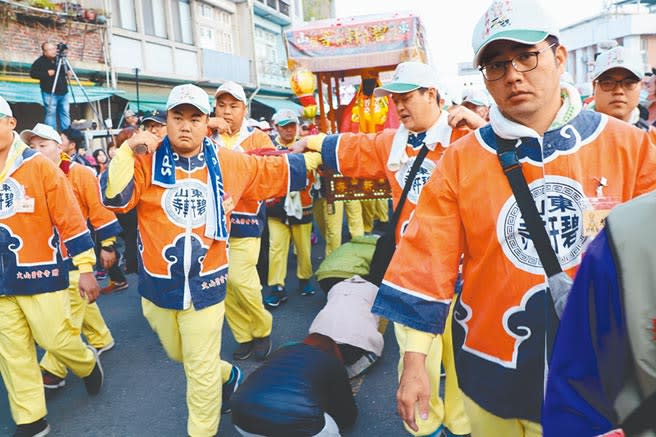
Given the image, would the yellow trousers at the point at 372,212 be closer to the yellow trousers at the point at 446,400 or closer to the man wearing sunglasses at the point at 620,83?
the man wearing sunglasses at the point at 620,83

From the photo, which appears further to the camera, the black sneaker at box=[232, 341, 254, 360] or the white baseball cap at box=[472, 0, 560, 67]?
the black sneaker at box=[232, 341, 254, 360]

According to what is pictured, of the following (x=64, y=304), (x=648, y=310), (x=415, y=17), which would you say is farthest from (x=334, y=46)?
(x=648, y=310)

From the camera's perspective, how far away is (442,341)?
10.3 ft

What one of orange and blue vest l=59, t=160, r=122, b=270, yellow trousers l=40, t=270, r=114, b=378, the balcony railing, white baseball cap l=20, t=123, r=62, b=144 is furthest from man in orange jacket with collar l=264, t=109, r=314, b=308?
the balcony railing

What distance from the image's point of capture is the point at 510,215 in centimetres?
161

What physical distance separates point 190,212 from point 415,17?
4679 mm

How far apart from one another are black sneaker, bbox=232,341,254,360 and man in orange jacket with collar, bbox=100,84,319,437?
1316 mm

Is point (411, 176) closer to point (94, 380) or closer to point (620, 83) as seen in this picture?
point (620, 83)

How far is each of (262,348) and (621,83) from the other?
330cm

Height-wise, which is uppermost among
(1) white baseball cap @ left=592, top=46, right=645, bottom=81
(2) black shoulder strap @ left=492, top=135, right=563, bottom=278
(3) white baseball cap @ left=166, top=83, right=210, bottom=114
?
(1) white baseball cap @ left=592, top=46, right=645, bottom=81

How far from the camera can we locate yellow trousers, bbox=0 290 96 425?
333 cm

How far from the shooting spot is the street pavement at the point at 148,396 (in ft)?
11.4

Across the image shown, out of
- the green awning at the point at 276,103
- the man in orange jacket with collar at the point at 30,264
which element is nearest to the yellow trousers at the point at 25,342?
the man in orange jacket with collar at the point at 30,264

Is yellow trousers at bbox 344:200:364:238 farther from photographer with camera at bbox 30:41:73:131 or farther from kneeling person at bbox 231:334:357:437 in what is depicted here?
photographer with camera at bbox 30:41:73:131
